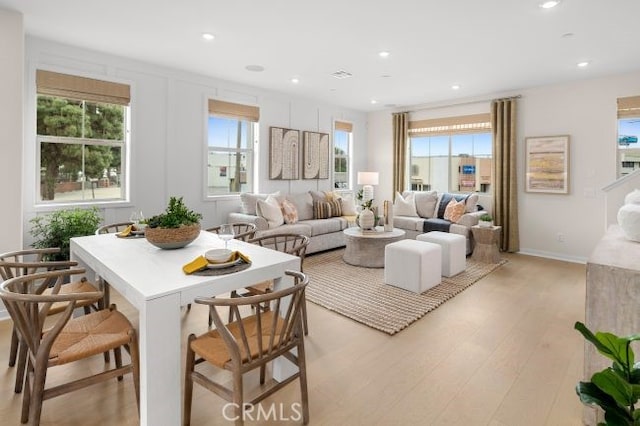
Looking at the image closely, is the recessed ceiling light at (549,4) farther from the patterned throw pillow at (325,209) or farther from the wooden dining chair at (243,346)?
the patterned throw pillow at (325,209)

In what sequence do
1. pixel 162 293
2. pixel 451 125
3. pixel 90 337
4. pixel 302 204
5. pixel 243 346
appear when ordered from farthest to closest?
pixel 451 125, pixel 302 204, pixel 90 337, pixel 243 346, pixel 162 293

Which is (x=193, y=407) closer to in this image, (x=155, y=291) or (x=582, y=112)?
(x=155, y=291)

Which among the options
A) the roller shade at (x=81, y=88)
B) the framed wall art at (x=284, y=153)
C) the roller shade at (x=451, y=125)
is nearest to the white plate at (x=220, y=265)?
the roller shade at (x=81, y=88)

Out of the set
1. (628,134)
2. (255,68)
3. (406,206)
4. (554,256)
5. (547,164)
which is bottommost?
(554,256)

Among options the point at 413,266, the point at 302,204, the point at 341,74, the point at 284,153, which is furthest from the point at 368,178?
the point at 413,266

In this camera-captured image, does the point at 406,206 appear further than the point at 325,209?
Yes

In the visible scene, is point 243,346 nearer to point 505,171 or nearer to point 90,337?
point 90,337

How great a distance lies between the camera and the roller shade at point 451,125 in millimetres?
6297

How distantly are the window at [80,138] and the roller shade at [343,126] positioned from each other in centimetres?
398

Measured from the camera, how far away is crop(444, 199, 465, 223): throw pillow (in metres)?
5.84

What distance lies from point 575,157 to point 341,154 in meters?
4.08

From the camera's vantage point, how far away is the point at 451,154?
6.89m

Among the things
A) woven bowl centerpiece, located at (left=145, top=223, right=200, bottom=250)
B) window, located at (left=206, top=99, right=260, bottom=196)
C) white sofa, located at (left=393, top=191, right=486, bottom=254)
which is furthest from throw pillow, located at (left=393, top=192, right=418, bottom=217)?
woven bowl centerpiece, located at (left=145, top=223, right=200, bottom=250)

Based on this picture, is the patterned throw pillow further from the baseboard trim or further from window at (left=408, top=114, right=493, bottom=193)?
the baseboard trim
